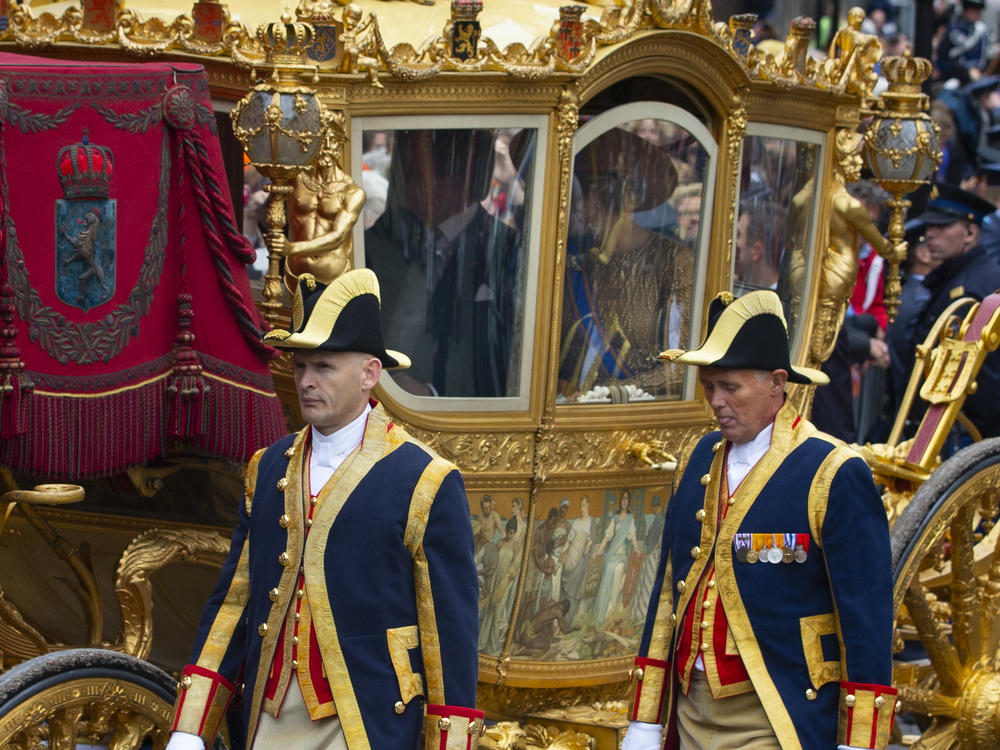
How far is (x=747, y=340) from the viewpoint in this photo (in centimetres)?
355

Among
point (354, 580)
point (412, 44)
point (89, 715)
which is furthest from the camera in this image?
point (412, 44)

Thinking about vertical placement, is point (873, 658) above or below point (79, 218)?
below

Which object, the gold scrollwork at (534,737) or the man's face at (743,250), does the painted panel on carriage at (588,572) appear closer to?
the gold scrollwork at (534,737)

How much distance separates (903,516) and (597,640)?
94 centimetres

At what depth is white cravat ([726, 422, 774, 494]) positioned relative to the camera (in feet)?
11.8

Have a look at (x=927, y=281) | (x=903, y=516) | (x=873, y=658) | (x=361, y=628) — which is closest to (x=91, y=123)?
(x=361, y=628)

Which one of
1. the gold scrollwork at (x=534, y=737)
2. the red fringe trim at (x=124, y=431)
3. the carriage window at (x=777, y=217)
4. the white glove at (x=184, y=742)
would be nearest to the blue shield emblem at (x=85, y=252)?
the red fringe trim at (x=124, y=431)

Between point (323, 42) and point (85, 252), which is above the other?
point (323, 42)

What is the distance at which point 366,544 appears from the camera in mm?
3324

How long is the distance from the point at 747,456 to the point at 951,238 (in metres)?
3.73

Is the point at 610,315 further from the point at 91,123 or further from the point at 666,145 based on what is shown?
the point at 91,123

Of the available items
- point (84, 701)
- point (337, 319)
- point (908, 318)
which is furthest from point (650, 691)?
point (908, 318)

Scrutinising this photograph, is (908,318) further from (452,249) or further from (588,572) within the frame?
(452,249)

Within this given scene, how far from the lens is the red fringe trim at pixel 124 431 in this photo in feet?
→ 12.2
